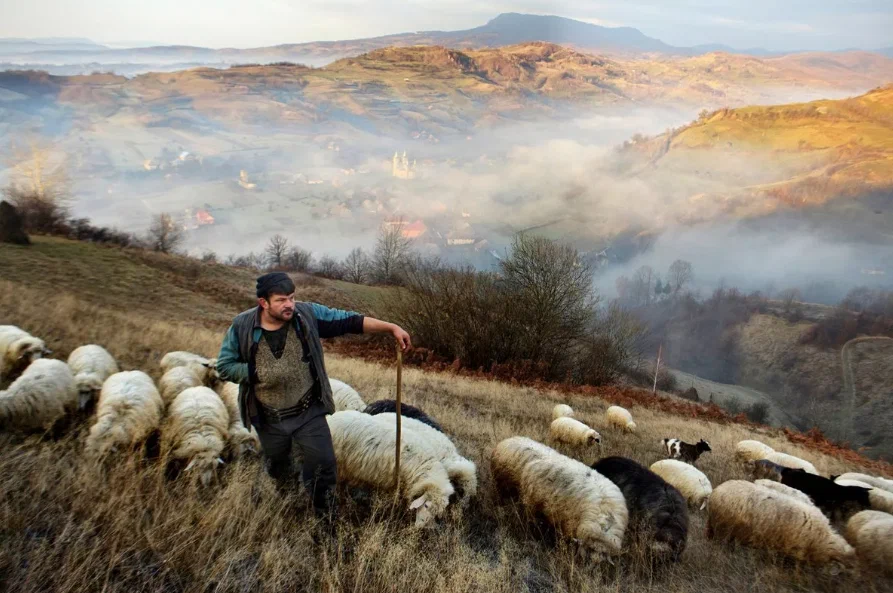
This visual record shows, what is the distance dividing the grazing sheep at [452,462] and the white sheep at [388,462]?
0.12 m

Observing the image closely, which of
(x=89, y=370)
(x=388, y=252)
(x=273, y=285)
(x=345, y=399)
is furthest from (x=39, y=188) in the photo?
(x=273, y=285)

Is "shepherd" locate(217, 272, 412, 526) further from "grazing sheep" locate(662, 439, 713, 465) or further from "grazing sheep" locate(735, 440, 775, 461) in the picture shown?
"grazing sheep" locate(735, 440, 775, 461)

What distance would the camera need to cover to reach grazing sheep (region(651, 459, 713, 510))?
7.70 m

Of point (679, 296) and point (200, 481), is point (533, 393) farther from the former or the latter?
point (679, 296)

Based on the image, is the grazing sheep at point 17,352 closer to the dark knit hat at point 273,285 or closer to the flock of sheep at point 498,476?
the flock of sheep at point 498,476

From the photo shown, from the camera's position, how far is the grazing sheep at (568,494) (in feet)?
16.8

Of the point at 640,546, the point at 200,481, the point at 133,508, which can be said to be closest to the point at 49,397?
the point at 200,481

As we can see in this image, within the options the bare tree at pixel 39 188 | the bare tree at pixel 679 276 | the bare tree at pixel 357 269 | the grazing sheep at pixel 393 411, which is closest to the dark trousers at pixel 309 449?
the grazing sheep at pixel 393 411

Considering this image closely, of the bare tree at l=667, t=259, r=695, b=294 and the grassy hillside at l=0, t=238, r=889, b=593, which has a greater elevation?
the grassy hillside at l=0, t=238, r=889, b=593

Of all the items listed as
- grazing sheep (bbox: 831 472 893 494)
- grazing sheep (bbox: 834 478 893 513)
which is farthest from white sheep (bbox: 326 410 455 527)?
grazing sheep (bbox: 831 472 893 494)

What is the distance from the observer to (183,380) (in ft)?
26.6

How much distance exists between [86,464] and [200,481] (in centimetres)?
102

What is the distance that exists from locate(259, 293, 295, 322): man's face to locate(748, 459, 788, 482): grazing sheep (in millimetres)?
9509

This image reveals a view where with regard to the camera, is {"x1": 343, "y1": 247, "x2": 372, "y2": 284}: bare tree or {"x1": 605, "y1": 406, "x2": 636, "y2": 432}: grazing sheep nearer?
{"x1": 605, "y1": 406, "x2": 636, "y2": 432}: grazing sheep
